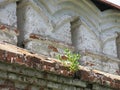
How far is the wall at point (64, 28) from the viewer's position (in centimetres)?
770

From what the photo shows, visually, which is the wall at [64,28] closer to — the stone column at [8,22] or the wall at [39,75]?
the stone column at [8,22]

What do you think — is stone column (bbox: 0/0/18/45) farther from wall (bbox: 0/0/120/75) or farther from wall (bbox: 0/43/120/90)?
wall (bbox: 0/43/120/90)

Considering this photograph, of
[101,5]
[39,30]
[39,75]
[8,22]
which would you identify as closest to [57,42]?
[39,30]

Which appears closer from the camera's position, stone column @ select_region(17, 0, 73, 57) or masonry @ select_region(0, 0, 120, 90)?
masonry @ select_region(0, 0, 120, 90)

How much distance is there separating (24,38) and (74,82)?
3815 millimetres

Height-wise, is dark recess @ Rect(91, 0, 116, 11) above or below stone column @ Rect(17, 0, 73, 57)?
above

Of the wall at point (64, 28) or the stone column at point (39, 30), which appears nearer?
the wall at point (64, 28)

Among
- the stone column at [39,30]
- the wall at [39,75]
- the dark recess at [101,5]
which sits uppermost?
the dark recess at [101,5]

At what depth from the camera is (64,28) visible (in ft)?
28.5

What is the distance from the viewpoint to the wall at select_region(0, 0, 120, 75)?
7.70m

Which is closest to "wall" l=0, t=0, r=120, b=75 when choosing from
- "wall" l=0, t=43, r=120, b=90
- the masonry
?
the masonry

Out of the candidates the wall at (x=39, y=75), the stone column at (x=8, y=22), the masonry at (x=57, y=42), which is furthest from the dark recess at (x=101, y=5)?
the wall at (x=39, y=75)

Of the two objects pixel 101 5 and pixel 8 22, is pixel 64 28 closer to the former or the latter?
pixel 101 5

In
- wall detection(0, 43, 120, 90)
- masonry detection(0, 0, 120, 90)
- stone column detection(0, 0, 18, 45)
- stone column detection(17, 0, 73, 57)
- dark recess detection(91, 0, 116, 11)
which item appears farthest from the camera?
dark recess detection(91, 0, 116, 11)
